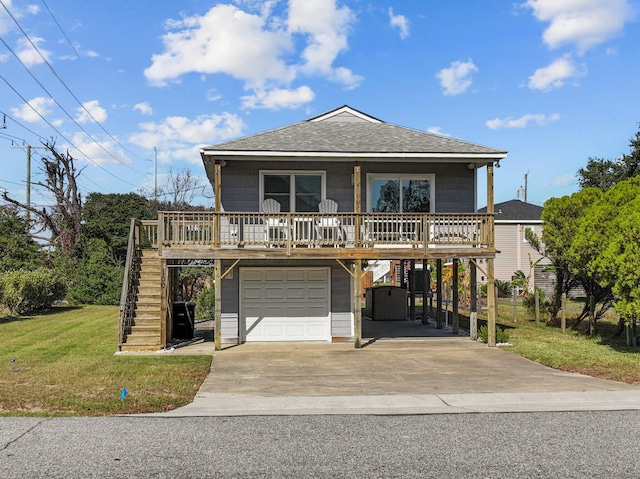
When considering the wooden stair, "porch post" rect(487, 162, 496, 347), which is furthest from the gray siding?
the wooden stair

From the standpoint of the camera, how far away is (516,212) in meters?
36.2

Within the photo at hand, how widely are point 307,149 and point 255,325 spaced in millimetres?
5213

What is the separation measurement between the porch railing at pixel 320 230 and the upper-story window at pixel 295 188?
96 cm

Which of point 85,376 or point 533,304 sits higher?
point 533,304

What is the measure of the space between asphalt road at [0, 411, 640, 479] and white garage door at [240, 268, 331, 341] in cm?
846

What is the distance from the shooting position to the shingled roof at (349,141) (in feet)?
48.4

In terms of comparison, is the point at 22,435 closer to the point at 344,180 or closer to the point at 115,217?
the point at 344,180

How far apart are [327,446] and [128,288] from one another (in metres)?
9.93

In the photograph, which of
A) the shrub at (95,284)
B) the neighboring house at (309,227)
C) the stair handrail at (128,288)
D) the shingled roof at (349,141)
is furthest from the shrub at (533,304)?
the shrub at (95,284)

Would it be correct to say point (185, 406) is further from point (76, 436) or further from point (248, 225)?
point (248, 225)

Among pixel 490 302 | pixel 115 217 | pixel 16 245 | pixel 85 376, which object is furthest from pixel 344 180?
pixel 115 217

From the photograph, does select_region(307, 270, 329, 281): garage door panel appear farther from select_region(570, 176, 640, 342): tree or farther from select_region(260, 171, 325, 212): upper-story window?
select_region(570, 176, 640, 342): tree

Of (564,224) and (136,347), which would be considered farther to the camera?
(564,224)

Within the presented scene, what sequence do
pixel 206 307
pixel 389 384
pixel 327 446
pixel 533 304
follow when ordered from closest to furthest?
pixel 327 446 < pixel 389 384 < pixel 533 304 < pixel 206 307
